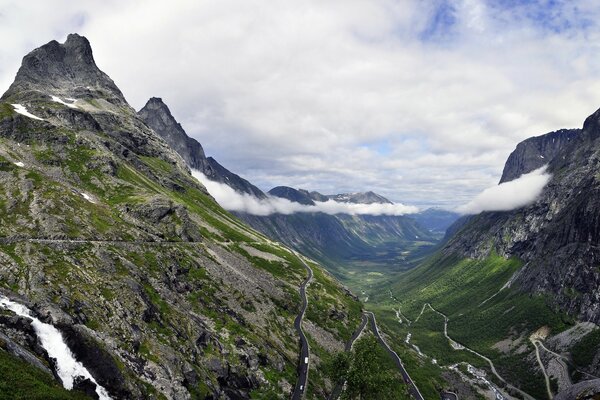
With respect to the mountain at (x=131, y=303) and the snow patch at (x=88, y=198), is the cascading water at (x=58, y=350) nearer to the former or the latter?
the mountain at (x=131, y=303)

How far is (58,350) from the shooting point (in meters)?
70.4

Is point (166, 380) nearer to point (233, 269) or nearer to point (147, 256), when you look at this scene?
point (147, 256)

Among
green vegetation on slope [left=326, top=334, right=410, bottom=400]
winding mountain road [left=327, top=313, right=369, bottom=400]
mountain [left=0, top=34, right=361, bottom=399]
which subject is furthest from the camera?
winding mountain road [left=327, top=313, right=369, bottom=400]

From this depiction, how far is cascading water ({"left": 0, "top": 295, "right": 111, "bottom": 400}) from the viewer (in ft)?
221

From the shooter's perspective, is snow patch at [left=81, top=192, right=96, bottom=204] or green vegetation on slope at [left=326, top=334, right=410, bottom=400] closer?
green vegetation on slope at [left=326, top=334, right=410, bottom=400]

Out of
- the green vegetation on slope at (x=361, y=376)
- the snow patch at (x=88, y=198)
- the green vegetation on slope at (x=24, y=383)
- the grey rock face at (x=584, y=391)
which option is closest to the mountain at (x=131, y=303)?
the green vegetation on slope at (x=24, y=383)

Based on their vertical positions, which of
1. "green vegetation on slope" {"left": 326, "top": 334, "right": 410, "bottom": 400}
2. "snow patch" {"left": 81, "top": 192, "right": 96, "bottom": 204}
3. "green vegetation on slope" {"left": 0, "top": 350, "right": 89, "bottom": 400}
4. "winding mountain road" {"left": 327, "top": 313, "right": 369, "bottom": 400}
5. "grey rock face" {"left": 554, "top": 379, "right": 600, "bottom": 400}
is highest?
"grey rock face" {"left": 554, "top": 379, "right": 600, "bottom": 400}

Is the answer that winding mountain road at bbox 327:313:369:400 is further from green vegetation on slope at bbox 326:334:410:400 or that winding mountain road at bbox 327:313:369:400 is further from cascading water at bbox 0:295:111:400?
cascading water at bbox 0:295:111:400

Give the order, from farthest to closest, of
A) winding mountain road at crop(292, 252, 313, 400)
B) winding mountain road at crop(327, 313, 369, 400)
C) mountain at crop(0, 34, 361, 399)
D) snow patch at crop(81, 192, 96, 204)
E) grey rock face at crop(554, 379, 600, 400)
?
snow patch at crop(81, 192, 96, 204) → winding mountain road at crop(327, 313, 369, 400) → winding mountain road at crop(292, 252, 313, 400) → mountain at crop(0, 34, 361, 399) → grey rock face at crop(554, 379, 600, 400)

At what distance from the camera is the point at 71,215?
132 m

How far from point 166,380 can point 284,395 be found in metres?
38.7

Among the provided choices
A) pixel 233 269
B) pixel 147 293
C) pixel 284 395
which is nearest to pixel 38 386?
pixel 147 293

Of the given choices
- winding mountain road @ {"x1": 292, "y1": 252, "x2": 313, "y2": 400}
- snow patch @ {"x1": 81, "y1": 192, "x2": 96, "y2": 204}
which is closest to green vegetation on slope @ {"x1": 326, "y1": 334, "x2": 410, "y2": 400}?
winding mountain road @ {"x1": 292, "y1": 252, "x2": 313, "y2": 400}

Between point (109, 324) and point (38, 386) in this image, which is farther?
point (109, 324)
